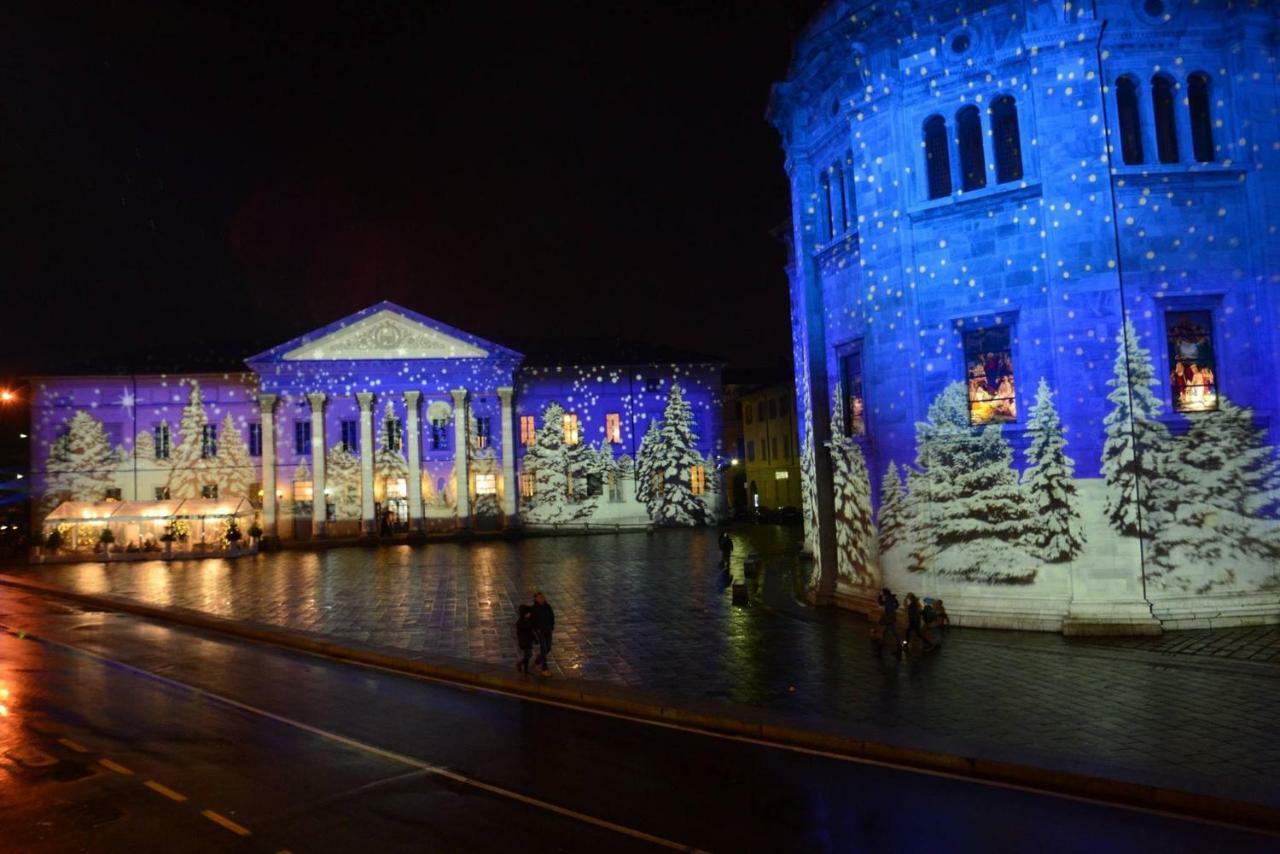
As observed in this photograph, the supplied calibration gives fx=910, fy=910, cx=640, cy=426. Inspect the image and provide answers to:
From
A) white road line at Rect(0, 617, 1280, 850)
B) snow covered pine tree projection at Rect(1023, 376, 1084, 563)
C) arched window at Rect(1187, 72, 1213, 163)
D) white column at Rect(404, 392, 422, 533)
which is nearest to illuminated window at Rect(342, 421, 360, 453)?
white column at Rect(404, 392, 422, 533)

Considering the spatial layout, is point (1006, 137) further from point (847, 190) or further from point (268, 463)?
point (268, 463)

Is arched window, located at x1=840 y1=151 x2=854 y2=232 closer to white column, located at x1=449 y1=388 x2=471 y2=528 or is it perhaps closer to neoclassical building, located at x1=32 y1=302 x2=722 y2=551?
neoclassical building, located at x1=32 y1=302 x2=722 y2=551

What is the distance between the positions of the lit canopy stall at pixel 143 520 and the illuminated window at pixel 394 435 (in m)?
10.1

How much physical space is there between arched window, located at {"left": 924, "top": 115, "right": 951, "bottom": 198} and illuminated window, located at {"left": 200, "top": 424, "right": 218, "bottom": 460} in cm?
5250

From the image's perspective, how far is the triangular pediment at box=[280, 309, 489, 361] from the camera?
188 ft

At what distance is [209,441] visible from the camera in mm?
59281

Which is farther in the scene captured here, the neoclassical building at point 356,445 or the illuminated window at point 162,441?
the illuminated window at point 162,441

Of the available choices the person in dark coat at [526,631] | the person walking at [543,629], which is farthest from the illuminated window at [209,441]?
the person walking at [543,629]

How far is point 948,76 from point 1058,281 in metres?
4.97

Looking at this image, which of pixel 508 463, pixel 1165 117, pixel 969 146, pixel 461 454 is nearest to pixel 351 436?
pixel 461 454

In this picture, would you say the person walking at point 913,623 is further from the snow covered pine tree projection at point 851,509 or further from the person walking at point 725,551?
the person walking at point 725,551

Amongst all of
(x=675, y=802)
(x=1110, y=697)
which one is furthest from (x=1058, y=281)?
(x=675, y=802)

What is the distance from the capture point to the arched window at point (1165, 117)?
18250 millimetres

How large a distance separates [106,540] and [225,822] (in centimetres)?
4594
